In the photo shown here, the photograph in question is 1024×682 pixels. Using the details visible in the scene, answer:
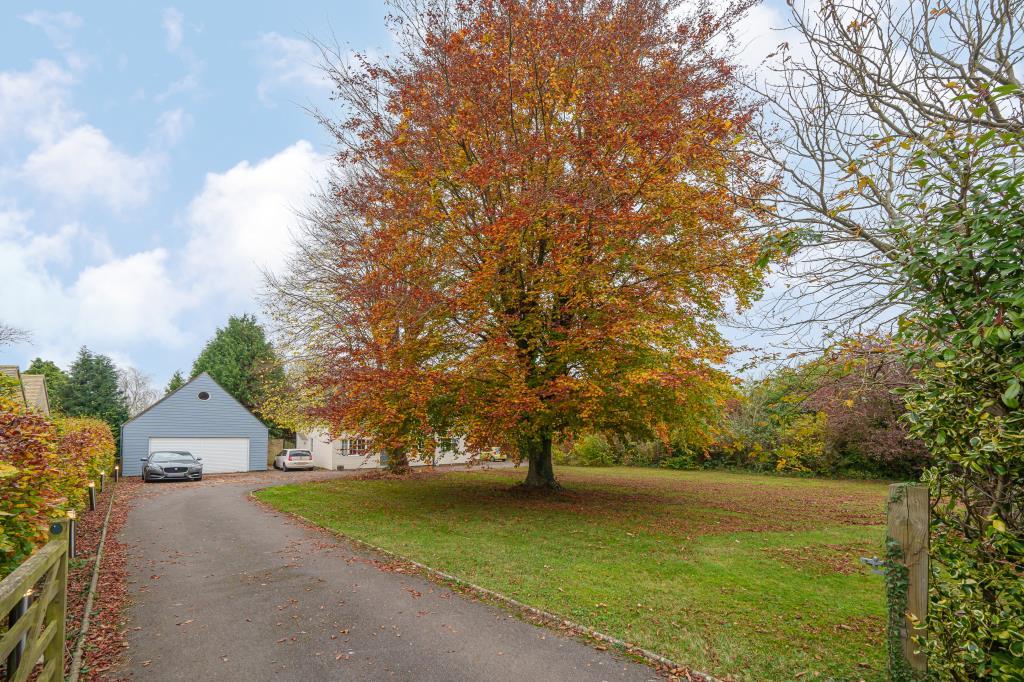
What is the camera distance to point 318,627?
5.70m

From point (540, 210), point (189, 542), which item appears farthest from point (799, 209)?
point (189, 542)

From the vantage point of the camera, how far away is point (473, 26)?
1220 cm

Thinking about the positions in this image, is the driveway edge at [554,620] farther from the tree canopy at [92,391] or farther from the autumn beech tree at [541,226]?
the tree canopy at [92,391]

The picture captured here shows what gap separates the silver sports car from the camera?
22.5 metres

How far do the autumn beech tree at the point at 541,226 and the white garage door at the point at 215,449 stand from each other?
20.9m

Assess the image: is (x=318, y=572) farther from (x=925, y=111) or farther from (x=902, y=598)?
(x=925, y=111)

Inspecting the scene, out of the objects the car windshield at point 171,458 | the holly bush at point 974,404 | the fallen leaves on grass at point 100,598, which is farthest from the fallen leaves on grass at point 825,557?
the car windshield at point 171,458

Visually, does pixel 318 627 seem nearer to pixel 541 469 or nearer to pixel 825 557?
pixel 825 557

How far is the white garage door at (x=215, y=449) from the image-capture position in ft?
93.1

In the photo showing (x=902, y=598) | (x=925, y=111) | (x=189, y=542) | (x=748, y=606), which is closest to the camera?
(x=902, y=598)

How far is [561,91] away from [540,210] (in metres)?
3.31

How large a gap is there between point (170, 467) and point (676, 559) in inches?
901

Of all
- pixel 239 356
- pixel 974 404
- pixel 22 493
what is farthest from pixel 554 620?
pixel 239 356

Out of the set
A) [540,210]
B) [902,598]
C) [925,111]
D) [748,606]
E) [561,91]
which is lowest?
[748,606]
